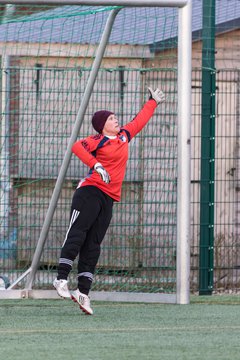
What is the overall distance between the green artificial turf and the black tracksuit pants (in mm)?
337

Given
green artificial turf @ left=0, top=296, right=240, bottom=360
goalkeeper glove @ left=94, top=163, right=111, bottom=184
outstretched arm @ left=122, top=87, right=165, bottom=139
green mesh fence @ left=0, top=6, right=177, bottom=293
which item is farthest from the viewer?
green mesh fence @ left=0, top=6, right=177, bottom=293

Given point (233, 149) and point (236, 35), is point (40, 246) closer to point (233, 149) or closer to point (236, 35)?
point (233, 149)

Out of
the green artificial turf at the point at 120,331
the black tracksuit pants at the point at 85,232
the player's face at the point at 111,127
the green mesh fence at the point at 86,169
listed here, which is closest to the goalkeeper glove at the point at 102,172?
the black tracksuit pants at the point at 85,232

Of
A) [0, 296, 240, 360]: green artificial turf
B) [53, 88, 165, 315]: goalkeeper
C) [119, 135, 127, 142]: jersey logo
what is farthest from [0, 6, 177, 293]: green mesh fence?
[53, 88, 165, 315]: goalkeeper

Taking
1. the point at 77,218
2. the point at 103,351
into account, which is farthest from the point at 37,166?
the point at 103,351

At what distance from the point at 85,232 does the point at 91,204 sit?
221 mm

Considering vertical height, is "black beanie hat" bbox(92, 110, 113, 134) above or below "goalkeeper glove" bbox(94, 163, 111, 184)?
above

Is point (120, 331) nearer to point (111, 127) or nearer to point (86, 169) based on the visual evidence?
point (111, 127)

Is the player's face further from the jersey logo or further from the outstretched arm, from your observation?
the outstretched arm

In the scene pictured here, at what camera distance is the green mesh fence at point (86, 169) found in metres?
11.6

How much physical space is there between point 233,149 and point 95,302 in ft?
14.2

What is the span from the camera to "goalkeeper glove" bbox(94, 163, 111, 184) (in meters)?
8.69

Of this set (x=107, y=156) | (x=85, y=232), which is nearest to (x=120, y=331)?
(x=85, y=232)

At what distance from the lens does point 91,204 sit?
896 centimetres
